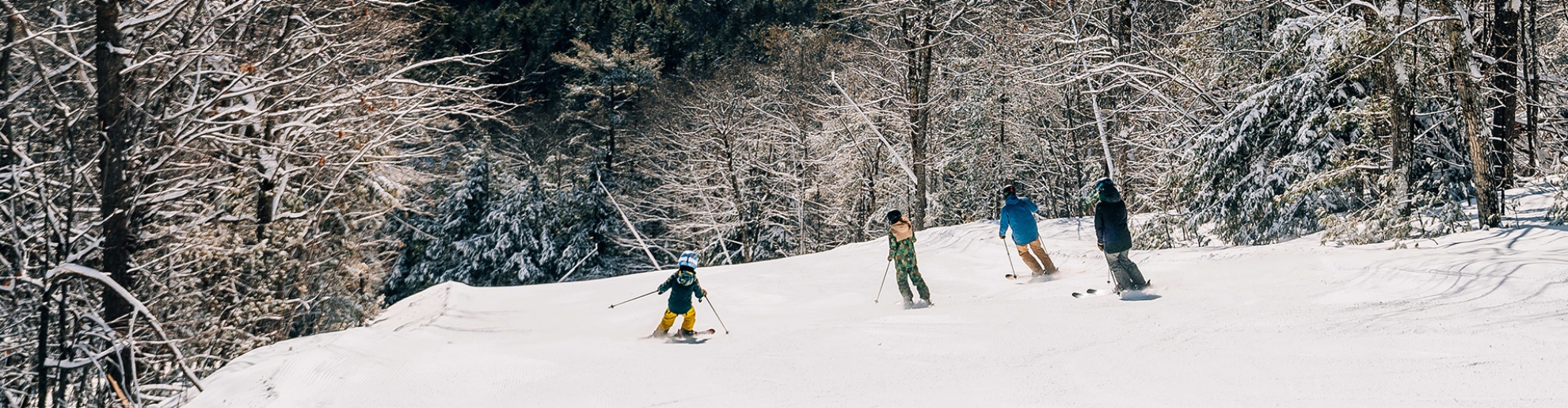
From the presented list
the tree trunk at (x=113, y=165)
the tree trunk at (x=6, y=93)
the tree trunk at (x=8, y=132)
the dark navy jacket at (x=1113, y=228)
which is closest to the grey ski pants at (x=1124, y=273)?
the dark navy jacket at (x=1113, y=228)

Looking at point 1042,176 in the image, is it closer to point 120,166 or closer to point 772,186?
point 772,186

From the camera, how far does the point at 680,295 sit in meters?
11.1

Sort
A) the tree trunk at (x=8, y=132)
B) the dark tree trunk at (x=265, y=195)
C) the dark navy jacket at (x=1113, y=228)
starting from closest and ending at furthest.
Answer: the tree trunk at (x=8, y=132)
the dark navy jacket at (x=1113, y=228)
the dark tree trunk at (x=265, y=195)

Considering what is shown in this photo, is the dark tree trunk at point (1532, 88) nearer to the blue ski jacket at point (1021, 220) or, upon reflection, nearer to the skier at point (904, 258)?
the blue ski jacket at point (1021, 220)

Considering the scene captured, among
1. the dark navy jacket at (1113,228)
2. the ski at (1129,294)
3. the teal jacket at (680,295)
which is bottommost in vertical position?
the ski at (1129,294)

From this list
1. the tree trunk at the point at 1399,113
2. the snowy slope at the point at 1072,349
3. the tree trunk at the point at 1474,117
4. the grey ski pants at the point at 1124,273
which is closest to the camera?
the snowy slope at the point at 1072,349

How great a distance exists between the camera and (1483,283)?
941 cm

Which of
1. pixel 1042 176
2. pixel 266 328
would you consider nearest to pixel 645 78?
pixel 1042 176

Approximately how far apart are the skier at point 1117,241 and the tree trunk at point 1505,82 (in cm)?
678

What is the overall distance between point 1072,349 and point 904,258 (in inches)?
148

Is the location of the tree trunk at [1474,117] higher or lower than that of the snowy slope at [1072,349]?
higher

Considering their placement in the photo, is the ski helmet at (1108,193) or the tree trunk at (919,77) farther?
the tree trunk at (919,77)

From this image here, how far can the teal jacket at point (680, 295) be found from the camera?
11070 mm

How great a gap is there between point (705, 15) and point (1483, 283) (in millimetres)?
59774
